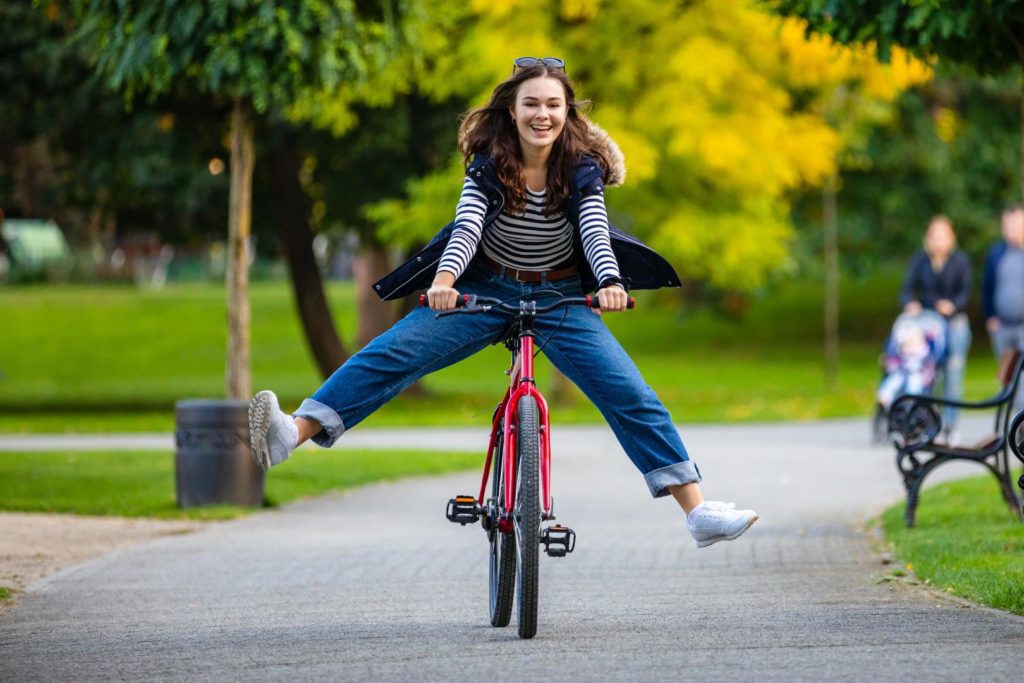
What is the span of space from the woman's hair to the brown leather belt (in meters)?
0.22

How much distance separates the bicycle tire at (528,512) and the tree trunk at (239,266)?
7569 mm

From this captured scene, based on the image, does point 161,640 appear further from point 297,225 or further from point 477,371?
point 477,371

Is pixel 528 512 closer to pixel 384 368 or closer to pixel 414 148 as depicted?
pixel 384 368

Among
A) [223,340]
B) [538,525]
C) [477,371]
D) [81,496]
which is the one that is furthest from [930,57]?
[223,340]

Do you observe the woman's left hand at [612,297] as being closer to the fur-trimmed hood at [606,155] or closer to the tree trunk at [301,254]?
the fur-trimmed hood at [606,155]

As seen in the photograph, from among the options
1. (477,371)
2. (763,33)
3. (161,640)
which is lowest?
(161,640)

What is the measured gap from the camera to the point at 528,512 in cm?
629

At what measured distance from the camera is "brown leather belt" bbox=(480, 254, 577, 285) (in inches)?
265

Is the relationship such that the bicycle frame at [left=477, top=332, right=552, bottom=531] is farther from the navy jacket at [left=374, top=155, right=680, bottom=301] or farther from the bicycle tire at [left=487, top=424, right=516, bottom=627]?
the navy jacket at [left=374, top=155, right=680, bottom=301]

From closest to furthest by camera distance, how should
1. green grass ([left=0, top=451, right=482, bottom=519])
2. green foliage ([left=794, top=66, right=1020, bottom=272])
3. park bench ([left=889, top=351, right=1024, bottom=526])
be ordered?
park bench ([left=889, top=351, right=1024, bottom=526]) < green grass ([left=0, top=451, right=482, bottom=519]) < green foliage ([left=794, top=66, right=1020, bottom=272])

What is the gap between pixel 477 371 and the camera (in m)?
40.8

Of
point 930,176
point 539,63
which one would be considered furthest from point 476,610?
point 930,176

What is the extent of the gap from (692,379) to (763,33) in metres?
→ 13.3

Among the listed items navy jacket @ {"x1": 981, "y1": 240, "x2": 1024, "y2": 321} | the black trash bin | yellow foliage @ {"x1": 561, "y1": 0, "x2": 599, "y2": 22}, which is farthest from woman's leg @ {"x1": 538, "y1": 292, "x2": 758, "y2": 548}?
yellow foliage @ {"x1": 561, "y1": 0, "x2": 599, "y2": 22}
